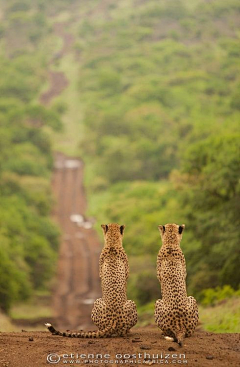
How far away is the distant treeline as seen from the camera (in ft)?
82.6

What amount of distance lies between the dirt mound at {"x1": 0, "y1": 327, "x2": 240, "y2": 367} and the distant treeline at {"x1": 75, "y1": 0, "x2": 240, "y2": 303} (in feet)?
34.7

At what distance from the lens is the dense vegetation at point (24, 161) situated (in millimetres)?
40766

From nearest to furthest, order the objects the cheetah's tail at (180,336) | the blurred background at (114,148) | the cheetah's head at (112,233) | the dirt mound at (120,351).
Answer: the dirt mound at (120,351)
the cheetah's tail at (180,336)
the cheetah's head at (112,233)
the blurred background at (114,148)

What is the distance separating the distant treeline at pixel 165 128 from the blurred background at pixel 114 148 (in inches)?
4.6

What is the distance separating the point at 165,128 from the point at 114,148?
28.3 feet

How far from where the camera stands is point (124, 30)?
13312cm

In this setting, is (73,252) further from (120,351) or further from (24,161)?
(120,351)

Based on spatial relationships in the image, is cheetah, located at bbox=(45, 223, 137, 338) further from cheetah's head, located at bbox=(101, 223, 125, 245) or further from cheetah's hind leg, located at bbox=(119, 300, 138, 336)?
cheetah's head, located at bbox=(101, 223, 125, 245)

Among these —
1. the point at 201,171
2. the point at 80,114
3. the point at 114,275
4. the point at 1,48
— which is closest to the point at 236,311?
the point at 114,275

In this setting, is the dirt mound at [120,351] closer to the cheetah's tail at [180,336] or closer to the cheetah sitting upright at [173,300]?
the cheetah's tail at [180,336]

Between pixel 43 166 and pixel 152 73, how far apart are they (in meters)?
40.6

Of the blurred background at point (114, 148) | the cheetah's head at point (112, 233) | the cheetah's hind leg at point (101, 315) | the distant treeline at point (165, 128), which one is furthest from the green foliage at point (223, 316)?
the cheetah's hind leg at point (101, 315)

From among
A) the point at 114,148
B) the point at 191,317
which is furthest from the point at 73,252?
the point at 191,317

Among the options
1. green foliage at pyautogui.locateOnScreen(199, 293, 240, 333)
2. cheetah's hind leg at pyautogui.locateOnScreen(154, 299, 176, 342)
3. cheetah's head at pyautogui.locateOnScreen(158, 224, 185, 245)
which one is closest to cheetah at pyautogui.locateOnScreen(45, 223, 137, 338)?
cheetah's hind leg at pyautogui.locateOnScreen(154, 299, 176, 342)
